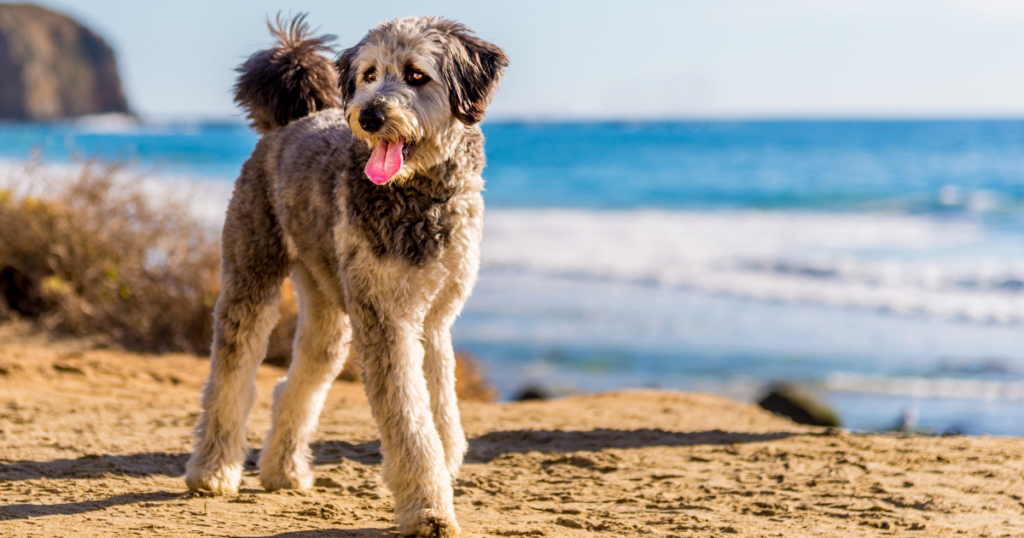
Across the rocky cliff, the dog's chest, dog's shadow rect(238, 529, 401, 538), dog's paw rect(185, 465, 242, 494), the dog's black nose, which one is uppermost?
the rocky cliff

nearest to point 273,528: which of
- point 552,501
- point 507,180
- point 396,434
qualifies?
point 396,434

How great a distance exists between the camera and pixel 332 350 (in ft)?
16.8

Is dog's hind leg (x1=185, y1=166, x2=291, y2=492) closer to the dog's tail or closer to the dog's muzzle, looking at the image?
the dog's tail

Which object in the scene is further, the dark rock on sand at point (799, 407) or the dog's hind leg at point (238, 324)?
the dark rock on sand at point (799, 407)

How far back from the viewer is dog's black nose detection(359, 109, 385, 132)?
3.78 meters

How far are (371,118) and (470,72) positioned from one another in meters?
0.61

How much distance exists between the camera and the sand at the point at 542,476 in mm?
4555

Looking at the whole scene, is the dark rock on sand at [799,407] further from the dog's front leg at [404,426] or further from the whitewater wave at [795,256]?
the dog's front leg at [404,426]

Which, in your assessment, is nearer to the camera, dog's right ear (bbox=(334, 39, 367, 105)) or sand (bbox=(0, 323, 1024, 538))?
dog's right ear (bbox=(334, 39, 367, 105))

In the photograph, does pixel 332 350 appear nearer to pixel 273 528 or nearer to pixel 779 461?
pixel 273 528

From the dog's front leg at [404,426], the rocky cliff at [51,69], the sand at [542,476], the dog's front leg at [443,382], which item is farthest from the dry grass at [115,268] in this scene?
the rocky cliff at [51,69]

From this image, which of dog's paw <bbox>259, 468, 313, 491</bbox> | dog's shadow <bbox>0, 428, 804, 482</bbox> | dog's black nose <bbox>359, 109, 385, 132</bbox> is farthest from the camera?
dog's shadow <bbox>0, 428, 804, 482</bbox>

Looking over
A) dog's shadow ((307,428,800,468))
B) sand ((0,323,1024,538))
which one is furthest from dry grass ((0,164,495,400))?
dog's shadow ((307,428,800,468))

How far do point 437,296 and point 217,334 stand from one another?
142 cm
